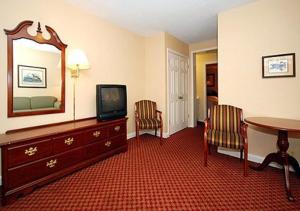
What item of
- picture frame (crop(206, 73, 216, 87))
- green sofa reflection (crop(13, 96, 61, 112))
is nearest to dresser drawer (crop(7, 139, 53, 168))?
green sofa reflection (crop(13, 96, 61, 112))

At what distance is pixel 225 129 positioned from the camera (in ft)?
9.07

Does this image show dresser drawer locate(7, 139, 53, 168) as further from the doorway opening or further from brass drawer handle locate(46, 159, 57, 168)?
the doorway opening

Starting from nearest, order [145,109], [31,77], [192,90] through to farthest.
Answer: [31,77] < [145,109] < [192,90]

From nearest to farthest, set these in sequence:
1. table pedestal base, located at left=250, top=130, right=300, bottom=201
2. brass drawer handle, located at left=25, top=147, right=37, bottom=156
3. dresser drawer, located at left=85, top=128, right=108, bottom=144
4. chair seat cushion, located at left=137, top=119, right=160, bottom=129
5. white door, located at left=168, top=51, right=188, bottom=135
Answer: brass drawer handle, located at left=25, top=147, right=37, bottom=156 < table pedestal base, located at left=250, top=130, right=300, bottom=201 < dresser drawer, located at left=85, top=128, right=108, bottom=144 < chair seat cushion, located at left=137, top=119, right=160, bottom=129 < white door, located at left=168, top=51, right=188, bottom=135

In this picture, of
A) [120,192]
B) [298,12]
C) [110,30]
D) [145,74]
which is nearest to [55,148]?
[120,192]

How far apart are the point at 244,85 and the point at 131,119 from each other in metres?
2.52

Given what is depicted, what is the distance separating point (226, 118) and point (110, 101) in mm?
2033

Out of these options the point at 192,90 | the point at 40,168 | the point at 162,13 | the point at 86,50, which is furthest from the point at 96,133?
the point at 192,90

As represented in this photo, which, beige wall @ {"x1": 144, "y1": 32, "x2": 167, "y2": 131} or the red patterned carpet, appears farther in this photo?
beige wall @ {"x1": 144, "y1": 32, "x2": 167, "y2": 131}

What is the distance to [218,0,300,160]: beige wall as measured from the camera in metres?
2.36

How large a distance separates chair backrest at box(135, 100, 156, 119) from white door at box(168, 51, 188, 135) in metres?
0.54

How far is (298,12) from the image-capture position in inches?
90.5

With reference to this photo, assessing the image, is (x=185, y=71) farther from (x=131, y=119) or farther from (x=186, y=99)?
(x=131, y=119)

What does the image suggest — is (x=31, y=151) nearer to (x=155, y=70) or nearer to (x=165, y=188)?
(x=165, y=188)
